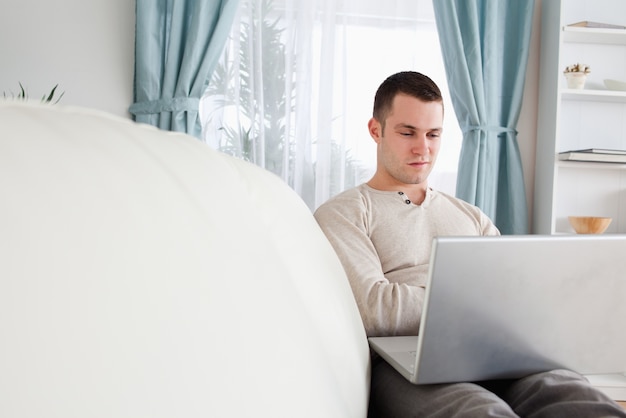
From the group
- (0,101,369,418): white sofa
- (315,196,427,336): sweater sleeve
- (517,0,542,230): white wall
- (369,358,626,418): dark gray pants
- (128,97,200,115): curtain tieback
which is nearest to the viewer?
(0,101,369,418): white sofa

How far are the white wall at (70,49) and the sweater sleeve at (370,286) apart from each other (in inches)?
69.1

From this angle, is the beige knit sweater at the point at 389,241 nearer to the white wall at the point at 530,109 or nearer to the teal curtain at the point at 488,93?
the teal curtain at the point at 488,93

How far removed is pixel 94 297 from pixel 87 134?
0.17 m

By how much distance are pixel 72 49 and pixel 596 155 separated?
8.22 feet

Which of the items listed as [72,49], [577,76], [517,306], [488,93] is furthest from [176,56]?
[517,306]

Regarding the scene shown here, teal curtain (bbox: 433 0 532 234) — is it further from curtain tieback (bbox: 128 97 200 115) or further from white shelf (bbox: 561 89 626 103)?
curtain tieback (bbox: 128 97 200 115)

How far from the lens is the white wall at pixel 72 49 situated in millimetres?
2955

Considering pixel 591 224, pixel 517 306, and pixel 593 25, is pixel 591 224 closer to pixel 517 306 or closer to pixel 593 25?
pixel 593 25

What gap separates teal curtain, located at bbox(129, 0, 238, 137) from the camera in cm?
291

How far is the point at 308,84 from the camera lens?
3.07 metres

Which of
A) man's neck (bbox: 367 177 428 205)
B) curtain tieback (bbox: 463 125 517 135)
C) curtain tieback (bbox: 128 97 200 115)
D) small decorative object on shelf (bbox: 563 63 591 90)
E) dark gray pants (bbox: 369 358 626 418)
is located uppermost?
small decorative object on shelf (bbox: 563 63 591 90)

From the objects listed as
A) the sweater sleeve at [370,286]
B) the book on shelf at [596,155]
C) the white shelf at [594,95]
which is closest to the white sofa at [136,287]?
the sweater sleeve at [370,286]

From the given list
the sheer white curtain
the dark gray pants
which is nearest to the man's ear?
the dark gray pants

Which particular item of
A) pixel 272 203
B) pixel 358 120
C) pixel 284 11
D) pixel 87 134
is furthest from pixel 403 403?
pixel 284 11
